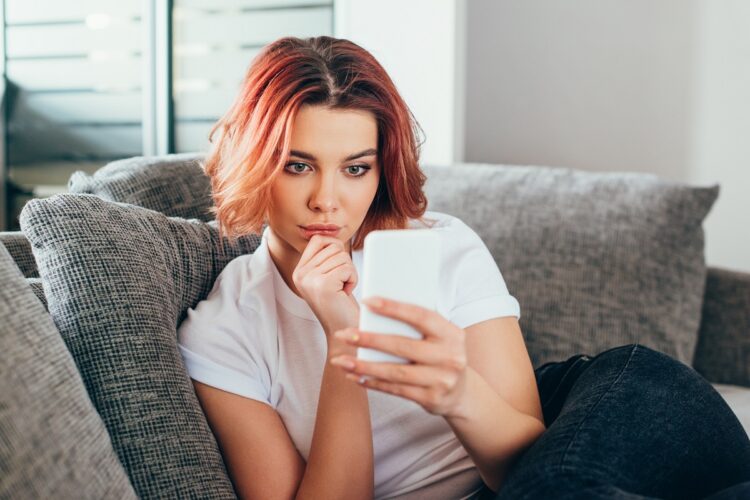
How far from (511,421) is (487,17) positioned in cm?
197

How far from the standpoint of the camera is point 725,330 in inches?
71.1

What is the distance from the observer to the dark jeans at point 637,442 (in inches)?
32.9

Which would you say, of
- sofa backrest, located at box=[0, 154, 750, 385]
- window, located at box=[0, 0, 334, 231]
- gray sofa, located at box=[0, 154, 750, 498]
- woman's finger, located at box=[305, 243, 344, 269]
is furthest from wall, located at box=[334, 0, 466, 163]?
woman's finger, located at box=[305, 243, 344, 269]

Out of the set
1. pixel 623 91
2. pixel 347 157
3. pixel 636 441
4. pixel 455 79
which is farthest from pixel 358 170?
pixel 623 91

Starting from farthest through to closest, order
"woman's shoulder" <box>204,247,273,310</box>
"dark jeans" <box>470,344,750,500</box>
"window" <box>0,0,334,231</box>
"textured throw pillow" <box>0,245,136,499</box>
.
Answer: "window" <box>0,0,334,231</box>, "woman's shoulder" <box>204,247,273,310</box>, "dark jeans" <box>470,344,750,500</box>, "textured throw pillow" <box>0,245,136,499</box>

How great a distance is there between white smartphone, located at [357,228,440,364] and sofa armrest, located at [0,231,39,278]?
2.28 ft

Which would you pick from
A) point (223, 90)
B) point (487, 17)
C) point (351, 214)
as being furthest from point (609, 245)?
point (223, 90)

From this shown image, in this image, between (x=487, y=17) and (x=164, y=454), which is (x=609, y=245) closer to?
(x=164, y=454)

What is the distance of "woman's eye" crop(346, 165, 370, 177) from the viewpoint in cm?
112

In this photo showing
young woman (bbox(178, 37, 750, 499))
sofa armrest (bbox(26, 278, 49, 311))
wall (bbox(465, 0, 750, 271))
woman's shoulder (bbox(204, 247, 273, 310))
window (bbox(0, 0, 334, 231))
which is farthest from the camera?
window (bbox(0, 0, 334, 231))

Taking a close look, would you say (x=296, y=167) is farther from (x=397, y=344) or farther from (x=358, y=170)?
(x=397, y=344)

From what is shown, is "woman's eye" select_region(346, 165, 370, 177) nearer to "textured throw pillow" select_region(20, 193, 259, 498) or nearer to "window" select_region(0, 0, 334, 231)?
"textured throw pillow" select_region(20, 193, 259, 498)

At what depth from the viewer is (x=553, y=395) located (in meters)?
1.19

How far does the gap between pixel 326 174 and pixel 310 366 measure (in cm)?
27
